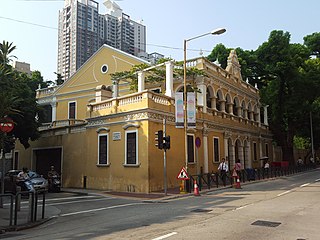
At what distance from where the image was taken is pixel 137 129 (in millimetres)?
20438

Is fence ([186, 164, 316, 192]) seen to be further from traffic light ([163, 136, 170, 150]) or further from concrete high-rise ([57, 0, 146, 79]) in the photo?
concrete high-rise ([57, 0, 146, 79])

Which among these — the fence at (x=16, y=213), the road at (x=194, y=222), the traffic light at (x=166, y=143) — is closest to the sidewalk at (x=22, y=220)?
the fence at (x=16, y=213)

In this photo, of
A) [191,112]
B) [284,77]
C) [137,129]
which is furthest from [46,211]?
[284,77]

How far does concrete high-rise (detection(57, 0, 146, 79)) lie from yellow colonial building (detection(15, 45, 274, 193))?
21.3 ft

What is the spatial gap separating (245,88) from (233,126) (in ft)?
21.2

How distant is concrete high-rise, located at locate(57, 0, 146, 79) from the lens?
39.2m

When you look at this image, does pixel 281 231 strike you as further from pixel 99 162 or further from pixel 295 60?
pixel 295 60

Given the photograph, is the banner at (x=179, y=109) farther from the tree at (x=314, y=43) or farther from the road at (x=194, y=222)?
the tree at (x=314, y=43)

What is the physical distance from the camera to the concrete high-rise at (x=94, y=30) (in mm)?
39188

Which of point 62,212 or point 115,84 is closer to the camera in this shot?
point 62,212

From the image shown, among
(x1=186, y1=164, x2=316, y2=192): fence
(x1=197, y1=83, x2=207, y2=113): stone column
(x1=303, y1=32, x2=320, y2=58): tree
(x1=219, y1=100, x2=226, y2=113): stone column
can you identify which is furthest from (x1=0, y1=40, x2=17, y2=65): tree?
(x1=303, y1=32, x2=320, y2=58): tree

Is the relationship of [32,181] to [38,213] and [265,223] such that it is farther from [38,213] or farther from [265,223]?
[265,223]

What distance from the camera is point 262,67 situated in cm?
3841

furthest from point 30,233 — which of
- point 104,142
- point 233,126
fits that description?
point 233,126
